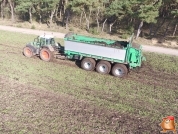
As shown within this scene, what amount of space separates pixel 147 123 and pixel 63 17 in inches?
1340

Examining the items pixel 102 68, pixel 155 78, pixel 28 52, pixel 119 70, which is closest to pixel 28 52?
pixel 28 52

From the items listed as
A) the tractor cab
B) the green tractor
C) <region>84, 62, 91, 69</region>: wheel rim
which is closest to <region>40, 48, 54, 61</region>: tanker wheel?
the green tractor

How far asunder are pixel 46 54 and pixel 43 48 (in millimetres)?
517

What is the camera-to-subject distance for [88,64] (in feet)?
52.0

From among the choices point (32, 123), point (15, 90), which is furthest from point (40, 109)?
point (15, 90)

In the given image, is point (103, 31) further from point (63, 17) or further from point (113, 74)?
point (113, 74)

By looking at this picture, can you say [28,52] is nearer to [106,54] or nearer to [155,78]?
[106,54]

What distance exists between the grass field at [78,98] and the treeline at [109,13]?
43.3 feet

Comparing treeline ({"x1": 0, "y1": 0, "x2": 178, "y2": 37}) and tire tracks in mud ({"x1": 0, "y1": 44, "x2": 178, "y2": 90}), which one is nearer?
tire tracks in mud ({"x1": 0, "y1": 44, "x2": 178, "y2": 90})

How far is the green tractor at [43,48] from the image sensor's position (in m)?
17.0

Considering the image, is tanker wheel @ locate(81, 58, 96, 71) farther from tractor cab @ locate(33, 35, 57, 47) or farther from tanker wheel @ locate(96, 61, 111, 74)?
tractor cab @ locate(33, 35, 57, 47)

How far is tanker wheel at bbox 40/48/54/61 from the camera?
16.8 m

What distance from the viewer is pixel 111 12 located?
1183 inches

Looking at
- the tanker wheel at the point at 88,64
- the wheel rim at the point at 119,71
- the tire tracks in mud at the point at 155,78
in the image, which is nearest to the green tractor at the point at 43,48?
the tanker wheel at the point at 88,64
